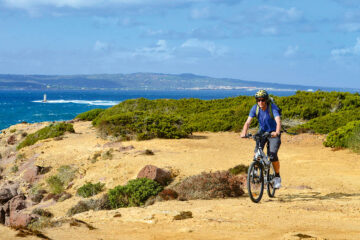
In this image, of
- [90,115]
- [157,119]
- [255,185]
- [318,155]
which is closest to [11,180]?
[157,119]

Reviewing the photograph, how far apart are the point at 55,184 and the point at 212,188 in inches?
245

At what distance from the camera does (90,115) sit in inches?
1419

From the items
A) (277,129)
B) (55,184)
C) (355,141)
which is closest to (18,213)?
(55,184)

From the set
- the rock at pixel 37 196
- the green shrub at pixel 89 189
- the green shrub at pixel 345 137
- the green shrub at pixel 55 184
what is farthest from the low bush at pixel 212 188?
the green shrub at pixel 345 137

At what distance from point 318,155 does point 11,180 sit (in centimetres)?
1194

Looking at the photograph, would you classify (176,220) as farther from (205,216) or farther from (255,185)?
(255,185)

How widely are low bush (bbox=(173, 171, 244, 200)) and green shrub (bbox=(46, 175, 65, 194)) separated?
16.4ft

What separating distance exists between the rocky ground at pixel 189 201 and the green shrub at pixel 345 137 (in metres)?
0.49

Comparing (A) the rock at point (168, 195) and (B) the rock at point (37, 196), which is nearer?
(A) the rock at point (168, 195)

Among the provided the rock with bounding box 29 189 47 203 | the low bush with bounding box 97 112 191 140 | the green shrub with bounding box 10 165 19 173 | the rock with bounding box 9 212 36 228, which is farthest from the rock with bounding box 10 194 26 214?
the low bush with bounding box 97 112 191 140

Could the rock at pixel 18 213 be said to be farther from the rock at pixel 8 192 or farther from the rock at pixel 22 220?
the rock at pixel 8 192

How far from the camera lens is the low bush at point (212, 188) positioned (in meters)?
10.4

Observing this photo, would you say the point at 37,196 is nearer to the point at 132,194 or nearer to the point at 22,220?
the point at 22,220

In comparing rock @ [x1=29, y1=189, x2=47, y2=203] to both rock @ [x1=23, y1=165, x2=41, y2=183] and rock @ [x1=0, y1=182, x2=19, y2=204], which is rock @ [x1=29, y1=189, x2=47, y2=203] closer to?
rock @ [x1=0, y1=182, x2=19, y2=204]
